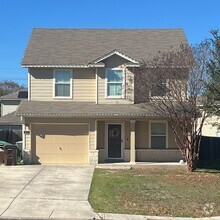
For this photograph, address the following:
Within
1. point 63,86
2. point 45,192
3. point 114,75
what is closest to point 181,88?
point 114,75

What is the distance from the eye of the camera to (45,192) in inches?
572

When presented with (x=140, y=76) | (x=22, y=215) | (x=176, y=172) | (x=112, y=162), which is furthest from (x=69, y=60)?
(x=22, y=215)

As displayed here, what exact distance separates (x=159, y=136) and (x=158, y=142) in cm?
34

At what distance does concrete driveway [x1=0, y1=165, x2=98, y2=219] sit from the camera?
11.6 metres

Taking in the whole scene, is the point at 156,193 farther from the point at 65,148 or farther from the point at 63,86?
the point at 63,86

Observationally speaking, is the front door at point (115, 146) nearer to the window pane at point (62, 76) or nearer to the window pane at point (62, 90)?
the window pane at point (62, 90)

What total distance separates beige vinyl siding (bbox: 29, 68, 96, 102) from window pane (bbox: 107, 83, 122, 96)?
0.93 metres

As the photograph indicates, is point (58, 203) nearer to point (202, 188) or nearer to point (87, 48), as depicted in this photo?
point (202, 188)

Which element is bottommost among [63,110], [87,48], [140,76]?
[63,110]

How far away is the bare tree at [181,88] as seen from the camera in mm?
20797

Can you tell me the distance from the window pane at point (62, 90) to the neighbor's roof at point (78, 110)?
20.6 inches

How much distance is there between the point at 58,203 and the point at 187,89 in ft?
34.0

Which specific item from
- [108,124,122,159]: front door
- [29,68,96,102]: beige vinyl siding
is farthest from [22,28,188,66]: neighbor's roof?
[108,124,122,159]: front door

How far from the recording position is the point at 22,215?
1116cm
